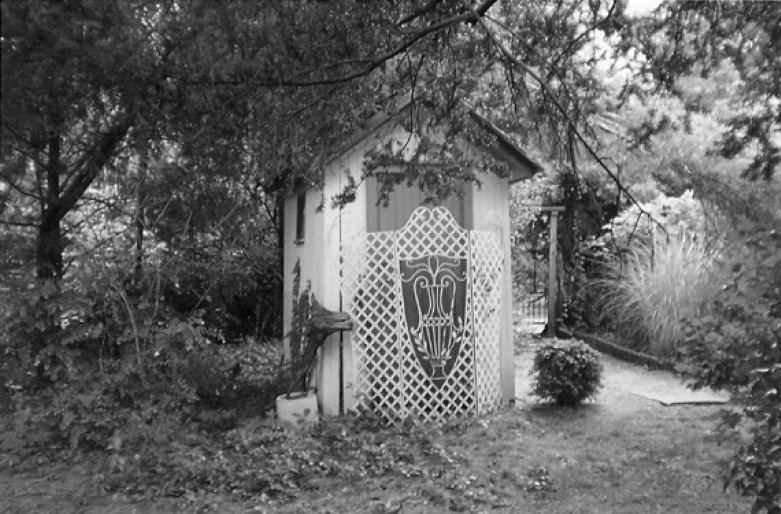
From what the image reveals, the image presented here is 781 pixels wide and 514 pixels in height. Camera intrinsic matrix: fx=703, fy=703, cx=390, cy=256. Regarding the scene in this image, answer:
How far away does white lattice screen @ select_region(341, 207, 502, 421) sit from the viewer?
6.74m

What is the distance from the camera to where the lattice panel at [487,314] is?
711 cm

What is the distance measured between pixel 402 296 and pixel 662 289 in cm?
509

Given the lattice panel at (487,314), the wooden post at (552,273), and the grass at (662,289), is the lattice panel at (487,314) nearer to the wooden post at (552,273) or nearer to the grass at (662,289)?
the grass at (662,289)

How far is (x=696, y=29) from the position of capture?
4691 millimetres

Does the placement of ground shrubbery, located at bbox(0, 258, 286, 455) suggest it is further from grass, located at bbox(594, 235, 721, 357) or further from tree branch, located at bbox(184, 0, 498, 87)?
grass, located at bbox(594, 235, 721, 357)

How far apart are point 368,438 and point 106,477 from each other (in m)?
2.15

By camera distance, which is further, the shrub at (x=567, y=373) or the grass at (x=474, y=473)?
the shrub at (x=567, y=373)

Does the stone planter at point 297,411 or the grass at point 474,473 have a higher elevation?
the stone planter at point 297,411

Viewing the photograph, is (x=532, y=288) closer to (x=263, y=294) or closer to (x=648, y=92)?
(x=263, y=294)

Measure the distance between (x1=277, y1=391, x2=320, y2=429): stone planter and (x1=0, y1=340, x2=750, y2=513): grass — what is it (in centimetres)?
21

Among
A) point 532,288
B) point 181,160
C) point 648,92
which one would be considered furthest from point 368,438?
point 532,288

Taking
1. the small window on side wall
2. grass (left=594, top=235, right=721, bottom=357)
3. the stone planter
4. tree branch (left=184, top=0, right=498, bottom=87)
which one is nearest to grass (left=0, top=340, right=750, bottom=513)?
the stone planter

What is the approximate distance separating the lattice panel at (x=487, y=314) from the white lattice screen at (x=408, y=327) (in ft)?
0.03

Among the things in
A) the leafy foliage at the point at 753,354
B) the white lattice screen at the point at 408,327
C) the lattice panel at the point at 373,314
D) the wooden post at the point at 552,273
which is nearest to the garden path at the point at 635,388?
→ the white lattice screen at the point at 408,327
